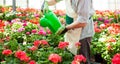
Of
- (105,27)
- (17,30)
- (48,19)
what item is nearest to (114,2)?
(105,27)

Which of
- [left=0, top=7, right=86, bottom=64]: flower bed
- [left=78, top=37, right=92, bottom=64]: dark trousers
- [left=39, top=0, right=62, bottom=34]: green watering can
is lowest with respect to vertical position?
[left=0, top=7, right=86, bottom=64]: flower bed

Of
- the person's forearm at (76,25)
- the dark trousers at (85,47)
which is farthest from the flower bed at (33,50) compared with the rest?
the person's forearm at (76,25)

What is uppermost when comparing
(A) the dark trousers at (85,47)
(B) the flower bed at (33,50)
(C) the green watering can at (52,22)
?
(C) the green watering can at (52,22)

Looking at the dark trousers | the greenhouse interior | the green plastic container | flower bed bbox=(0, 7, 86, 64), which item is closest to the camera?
the greenhouse interior

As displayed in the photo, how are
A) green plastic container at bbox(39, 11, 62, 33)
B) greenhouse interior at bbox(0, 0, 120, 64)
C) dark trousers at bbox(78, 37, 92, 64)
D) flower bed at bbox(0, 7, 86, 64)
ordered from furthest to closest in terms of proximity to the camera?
green plastic container at bbox(39, 11, 62, 33) < dark trousers at bbox(78, 37, 92, 64) < flower bed at bbox(0, 7, 86, 64) < greenhouse interior at bbox(0, 0, 120, 64)

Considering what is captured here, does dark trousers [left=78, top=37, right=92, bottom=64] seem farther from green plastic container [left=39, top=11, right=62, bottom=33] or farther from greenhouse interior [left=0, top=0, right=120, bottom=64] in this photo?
green plastic container [left=39, top=11, right=62, bottom=33]

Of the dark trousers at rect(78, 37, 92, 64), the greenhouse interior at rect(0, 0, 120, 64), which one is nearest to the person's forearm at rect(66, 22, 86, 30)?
the greenhouse interior at rect(0, 0, 120, 64)

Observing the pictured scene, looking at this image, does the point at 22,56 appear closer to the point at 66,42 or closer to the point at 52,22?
the point at 66,42

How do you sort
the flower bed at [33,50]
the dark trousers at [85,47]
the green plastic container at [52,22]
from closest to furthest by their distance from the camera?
the flower bed at [33,50]
the dark trousers at [85,47]
the green plastic container at [52,22]

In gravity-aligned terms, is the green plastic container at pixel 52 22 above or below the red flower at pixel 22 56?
above

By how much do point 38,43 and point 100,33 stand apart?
71.5 inches

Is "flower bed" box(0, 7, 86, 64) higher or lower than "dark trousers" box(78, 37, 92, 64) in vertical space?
lower

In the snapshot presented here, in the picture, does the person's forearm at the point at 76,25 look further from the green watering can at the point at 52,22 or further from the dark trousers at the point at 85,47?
the green watering can at the point at 52,22

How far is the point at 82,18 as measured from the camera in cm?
305
